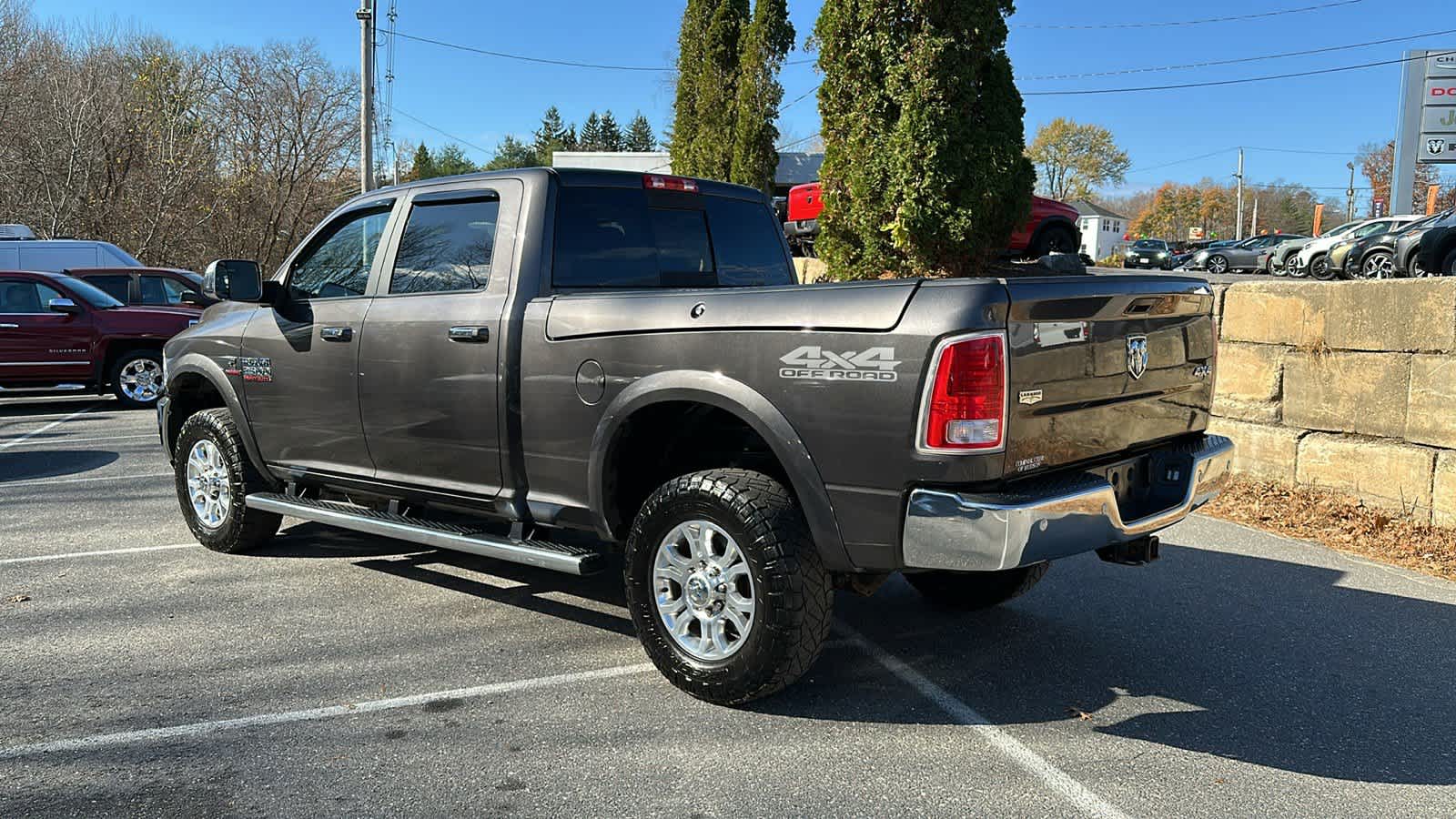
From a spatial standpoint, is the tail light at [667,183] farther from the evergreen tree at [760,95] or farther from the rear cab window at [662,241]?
the evergreen tree at [760,95]

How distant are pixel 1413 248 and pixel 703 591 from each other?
16.9 m

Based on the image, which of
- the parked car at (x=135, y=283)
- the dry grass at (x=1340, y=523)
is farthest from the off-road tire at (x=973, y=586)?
the parked car at (x=135, y=283)

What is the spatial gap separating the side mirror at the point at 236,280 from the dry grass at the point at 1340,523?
5.30 meters

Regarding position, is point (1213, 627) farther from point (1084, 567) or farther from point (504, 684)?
point (504, 684)

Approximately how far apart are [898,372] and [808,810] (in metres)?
1.36

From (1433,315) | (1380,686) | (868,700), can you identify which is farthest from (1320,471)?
(868,700)

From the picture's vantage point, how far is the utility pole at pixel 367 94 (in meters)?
26.8

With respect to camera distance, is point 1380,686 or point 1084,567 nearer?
point 1380,686

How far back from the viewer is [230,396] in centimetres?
592

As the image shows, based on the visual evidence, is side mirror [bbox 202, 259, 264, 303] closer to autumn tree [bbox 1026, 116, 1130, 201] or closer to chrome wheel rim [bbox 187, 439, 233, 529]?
chrome wheel rim [bbox 187, 439, 233, 529]

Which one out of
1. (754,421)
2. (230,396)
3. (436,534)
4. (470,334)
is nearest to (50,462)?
(230,396)

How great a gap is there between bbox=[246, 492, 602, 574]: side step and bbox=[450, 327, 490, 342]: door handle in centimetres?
85

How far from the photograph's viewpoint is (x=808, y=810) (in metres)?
3.13

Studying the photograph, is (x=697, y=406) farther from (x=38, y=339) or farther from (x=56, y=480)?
(x=38, y=339)
